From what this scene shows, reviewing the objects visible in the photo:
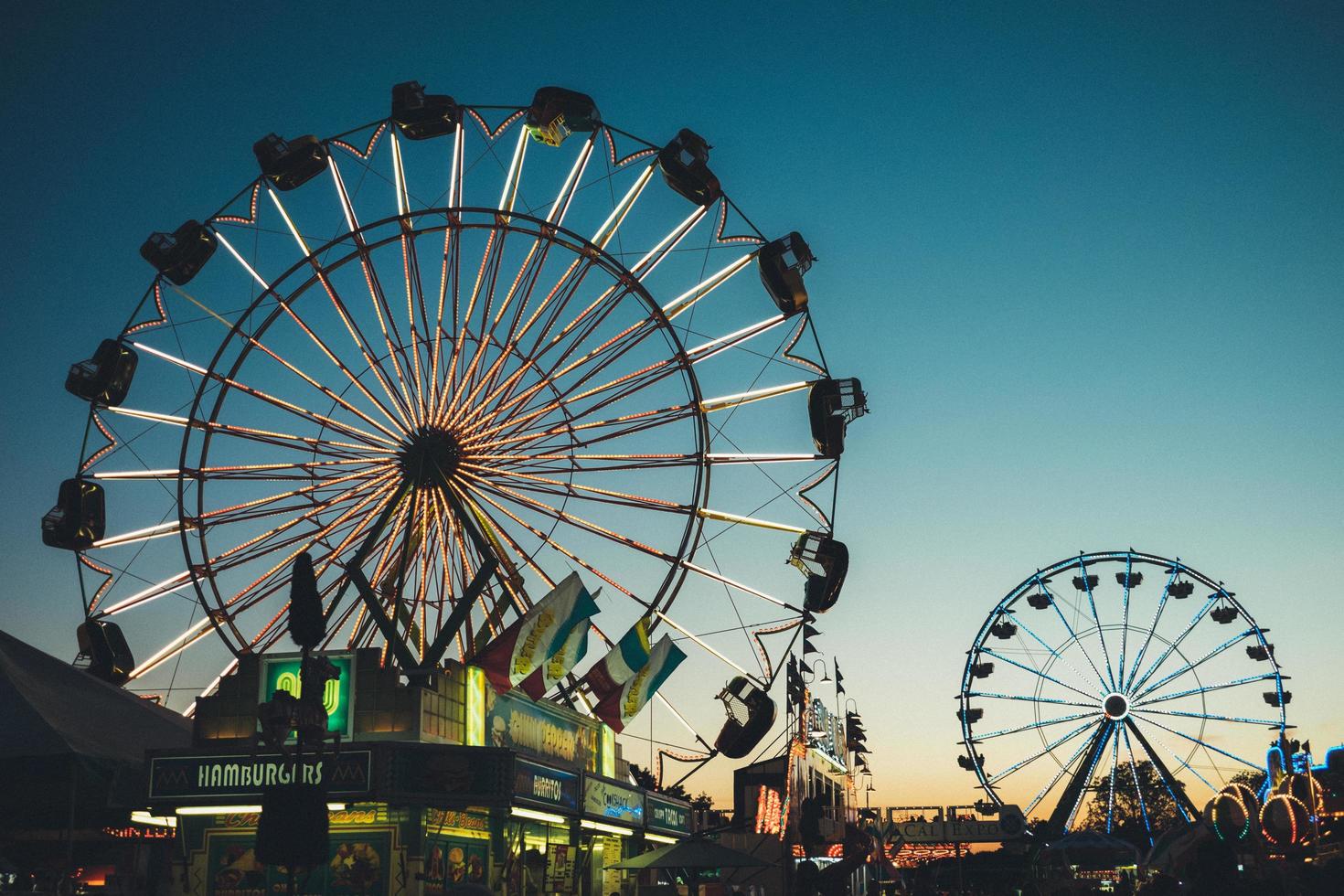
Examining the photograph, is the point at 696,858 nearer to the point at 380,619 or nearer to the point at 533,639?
the point at 533,639

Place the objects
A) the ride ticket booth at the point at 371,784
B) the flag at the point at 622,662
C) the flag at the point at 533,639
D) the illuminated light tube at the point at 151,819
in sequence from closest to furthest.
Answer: the ride ticket booth at the point at 371,784 < the illuminated light tube at the point at 151,819 < the flag at the point at 533,639 < the flag at the point at 622,662

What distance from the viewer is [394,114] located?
23156mm

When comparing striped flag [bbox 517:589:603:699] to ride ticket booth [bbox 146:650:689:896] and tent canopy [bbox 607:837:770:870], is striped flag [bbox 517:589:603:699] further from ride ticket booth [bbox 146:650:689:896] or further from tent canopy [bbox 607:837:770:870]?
tent canopy [bbox 607:837:770:870]

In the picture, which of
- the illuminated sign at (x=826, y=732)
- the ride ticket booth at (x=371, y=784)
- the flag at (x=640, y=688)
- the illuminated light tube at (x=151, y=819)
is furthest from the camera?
the illuminated sign at (x=826, y=732)

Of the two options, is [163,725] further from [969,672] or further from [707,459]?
[969,672]

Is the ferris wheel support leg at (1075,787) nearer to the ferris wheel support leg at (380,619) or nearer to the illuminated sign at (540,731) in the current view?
the illuminated sign at (540,731)

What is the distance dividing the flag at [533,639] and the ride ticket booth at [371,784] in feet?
1.07

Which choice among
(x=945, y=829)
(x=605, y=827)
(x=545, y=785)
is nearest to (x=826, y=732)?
(x=945, y=829)

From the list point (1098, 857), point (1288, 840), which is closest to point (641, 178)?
point (1288, 840)

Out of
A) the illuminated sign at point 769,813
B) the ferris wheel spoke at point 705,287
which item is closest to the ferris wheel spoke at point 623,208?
the ferris wheel spoke at point 705,287

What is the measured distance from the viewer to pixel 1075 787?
48.6 metres

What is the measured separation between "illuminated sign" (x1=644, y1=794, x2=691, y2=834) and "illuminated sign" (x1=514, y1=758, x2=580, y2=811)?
578cm

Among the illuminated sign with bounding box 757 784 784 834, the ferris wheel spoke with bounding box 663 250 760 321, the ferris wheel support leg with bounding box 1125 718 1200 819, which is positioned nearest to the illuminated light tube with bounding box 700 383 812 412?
the ferris wheel spoke with bounding box 663 250 760 321

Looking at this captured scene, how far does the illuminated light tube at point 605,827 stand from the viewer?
22.8 metres
